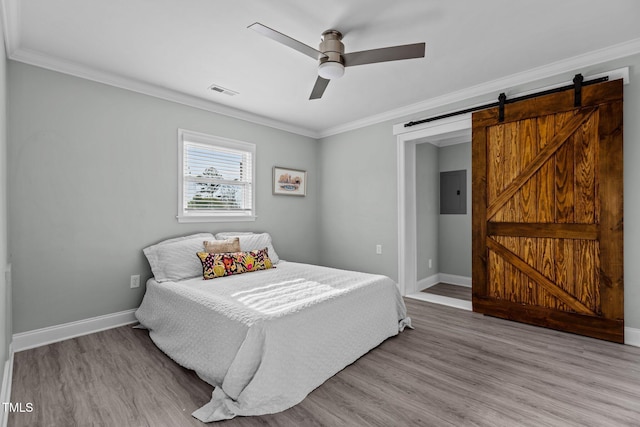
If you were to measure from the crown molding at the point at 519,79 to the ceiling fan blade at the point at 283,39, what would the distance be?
6.55ft

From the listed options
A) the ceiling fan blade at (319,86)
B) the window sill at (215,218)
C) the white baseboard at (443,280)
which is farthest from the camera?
the white baseboard at (443,280)

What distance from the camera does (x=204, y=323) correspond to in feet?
7.12

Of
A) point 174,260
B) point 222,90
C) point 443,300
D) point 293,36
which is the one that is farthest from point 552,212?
point 174,260

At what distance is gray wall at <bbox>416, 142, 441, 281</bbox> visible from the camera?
458 centimetres

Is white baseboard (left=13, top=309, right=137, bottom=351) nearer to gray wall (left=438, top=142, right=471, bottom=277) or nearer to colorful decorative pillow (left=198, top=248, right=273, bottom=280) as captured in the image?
colorful decorative pillow (left=198, top=248, right=273, bottom=280)

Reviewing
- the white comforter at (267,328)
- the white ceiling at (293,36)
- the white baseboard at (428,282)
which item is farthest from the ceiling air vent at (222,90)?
the white baseboard at (428,282)

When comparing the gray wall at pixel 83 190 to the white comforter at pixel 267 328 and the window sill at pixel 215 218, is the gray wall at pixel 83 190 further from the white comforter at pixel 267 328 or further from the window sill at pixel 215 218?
the white comforter at pixel 267 328

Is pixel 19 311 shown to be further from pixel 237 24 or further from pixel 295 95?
pixel 295 95

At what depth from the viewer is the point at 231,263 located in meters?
3.16

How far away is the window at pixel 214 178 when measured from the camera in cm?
359

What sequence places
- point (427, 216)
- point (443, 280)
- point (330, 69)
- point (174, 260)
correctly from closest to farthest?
point (330, 69) → point (174, 260) → point (427, 216) → point (443, 280)

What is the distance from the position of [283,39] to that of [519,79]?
247 centimetres

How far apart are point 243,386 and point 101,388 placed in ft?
3.21

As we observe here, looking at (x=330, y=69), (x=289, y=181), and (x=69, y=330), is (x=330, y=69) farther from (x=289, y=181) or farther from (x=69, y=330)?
(x=69, y=330)
